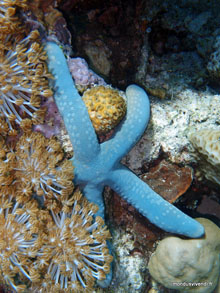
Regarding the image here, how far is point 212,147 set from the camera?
10.0 ft

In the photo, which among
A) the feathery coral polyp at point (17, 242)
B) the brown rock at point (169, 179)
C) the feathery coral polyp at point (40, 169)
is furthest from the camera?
the brown rock at point (169, 179)

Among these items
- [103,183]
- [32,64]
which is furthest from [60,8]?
[103,183]

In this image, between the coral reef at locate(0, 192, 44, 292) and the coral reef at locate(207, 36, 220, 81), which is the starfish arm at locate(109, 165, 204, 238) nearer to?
the coral reef at locate(0, 192, 44, 292)

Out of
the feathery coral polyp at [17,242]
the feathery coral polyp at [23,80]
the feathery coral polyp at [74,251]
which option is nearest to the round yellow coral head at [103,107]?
the feathery coral polyp at [23,80]

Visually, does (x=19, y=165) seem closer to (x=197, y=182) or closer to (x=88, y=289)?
(x=88, y=289)

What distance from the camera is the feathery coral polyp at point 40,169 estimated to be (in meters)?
2.60

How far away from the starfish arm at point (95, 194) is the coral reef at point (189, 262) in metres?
1.12

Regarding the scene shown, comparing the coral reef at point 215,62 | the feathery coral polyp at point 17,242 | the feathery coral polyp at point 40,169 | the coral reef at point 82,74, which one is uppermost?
the coral reef at point 215,62

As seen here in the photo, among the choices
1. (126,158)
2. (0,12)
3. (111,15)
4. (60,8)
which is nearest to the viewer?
(0,12)

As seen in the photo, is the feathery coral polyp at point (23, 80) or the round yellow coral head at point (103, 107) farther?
the round yellow coral head at point (103, 107)

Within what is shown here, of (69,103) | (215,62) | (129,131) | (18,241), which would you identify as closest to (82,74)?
(69,103)

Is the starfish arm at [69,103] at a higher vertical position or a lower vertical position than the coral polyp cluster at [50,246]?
higher

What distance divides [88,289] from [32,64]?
2790mm

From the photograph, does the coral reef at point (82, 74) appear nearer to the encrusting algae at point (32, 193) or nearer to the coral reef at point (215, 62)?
the encrusting algae at point (32, 193)
